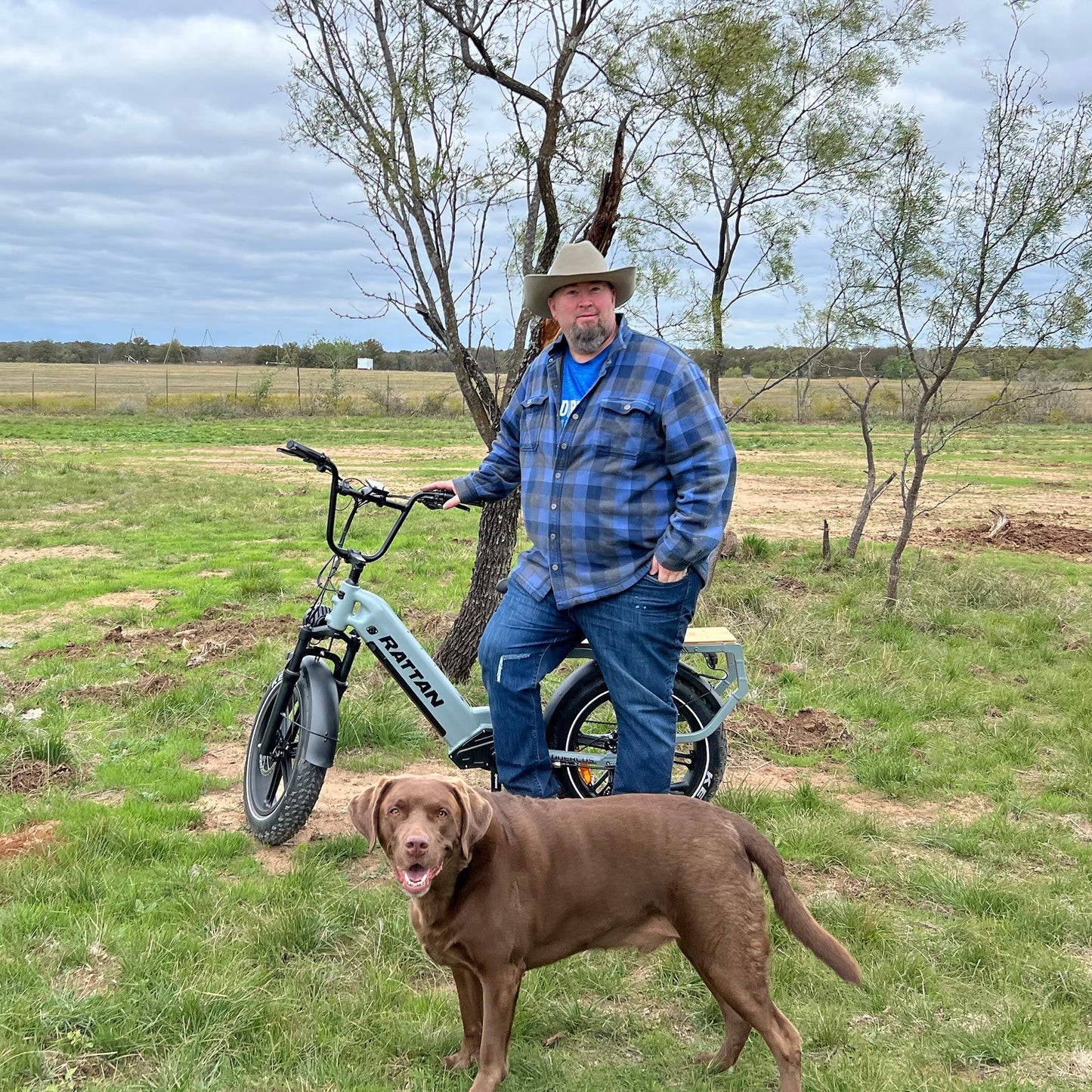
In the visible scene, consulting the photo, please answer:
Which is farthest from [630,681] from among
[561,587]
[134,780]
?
[134,780]

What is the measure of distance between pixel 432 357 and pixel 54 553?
141 ft

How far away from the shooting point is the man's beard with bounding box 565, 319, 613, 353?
354 cm

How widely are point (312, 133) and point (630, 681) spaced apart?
452 centimetres

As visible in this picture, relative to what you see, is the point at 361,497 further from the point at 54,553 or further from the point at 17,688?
the point at 54,553

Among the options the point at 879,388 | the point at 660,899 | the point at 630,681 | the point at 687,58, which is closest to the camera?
the point at 660,899

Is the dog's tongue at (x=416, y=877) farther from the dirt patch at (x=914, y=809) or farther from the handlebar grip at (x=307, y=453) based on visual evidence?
the dirt patch at (x=914, y=809)

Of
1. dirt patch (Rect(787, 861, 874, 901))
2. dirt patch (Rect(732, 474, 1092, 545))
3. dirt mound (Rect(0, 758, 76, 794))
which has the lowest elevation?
dirt patch (Rect(787, 861, 874, 901))

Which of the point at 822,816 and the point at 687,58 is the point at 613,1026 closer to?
the point at 822,816

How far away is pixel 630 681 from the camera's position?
11.7ft

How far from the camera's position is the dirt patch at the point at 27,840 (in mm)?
4008

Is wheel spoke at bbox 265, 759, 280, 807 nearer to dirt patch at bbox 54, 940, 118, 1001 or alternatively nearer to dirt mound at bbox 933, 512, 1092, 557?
dirt patch at bbox 54, 940, 118, 1001

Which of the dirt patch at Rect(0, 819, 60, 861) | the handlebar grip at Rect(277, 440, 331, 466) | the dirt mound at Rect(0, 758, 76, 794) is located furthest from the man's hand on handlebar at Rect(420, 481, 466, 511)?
the dirt mound at Rect(0, 758, 76, 794)

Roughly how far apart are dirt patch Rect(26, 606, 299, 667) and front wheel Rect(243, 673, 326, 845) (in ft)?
8.54

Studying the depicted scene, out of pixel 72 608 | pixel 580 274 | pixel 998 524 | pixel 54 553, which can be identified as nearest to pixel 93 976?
pixel 580 274
